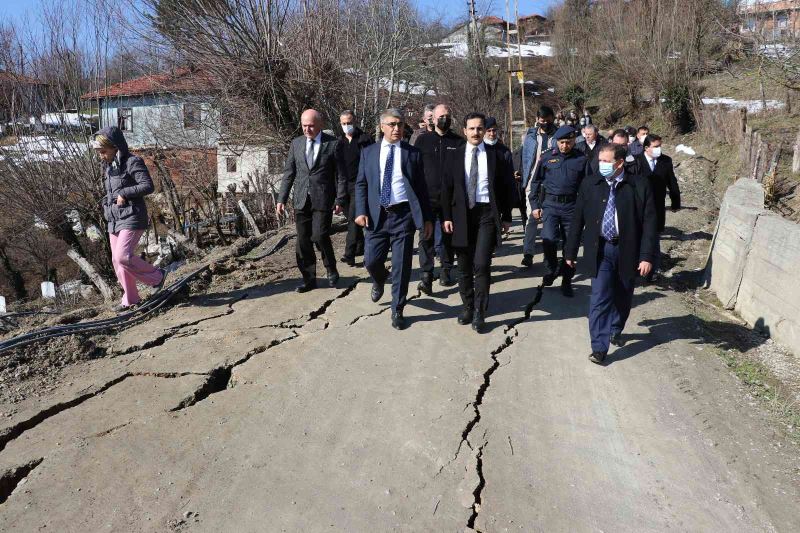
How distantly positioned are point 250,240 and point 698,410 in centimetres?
640

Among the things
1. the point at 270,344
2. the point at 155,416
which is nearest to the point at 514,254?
the point at 270,344

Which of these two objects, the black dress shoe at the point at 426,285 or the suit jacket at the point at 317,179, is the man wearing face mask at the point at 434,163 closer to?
the black dress shoe at the point at 426,285

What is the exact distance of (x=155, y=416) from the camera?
3768 mm

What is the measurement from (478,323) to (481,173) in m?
1.35

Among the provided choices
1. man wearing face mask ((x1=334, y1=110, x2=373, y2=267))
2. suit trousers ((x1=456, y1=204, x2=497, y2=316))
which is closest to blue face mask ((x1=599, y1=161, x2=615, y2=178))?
suit trousers ((x1=456, y1=204, x2=497, y2=316))

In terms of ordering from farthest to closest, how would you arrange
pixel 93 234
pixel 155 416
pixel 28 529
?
pixel 93 234, pixel 155 416, pixel 28 529

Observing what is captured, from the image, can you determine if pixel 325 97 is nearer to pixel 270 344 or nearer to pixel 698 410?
pixel 270 344

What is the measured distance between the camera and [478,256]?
17.1 feet

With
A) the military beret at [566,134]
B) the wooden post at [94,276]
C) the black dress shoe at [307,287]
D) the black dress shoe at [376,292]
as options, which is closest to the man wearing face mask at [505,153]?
the military beret at [566,134]

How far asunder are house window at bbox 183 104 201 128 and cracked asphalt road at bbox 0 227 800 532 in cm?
1126

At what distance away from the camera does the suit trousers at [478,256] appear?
5.20 meters

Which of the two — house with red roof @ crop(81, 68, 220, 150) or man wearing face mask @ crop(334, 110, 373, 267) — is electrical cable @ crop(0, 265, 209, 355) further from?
house with red roof @ crop(81, 68, 220, 150)

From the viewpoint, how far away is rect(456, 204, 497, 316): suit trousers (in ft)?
17.1

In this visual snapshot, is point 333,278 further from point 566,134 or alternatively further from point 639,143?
point 639,143
